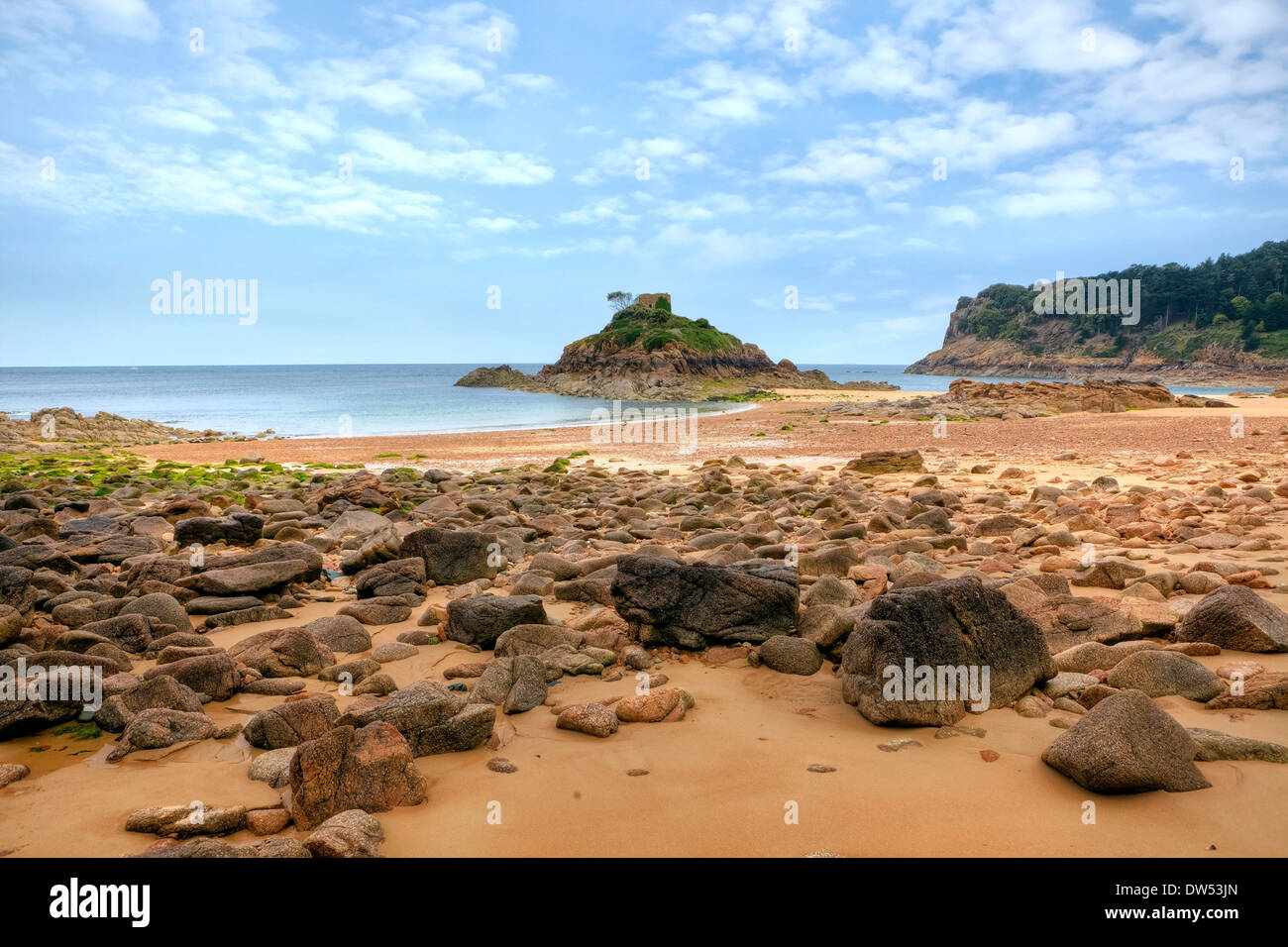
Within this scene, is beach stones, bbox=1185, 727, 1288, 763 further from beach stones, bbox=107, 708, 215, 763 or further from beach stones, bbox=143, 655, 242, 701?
beach stones, bbox=143, 655, 242, 701

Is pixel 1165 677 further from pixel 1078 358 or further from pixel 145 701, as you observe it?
pixel 1078 358

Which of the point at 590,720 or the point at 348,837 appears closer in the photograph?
the point at 348,837

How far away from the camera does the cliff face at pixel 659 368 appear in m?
75.9

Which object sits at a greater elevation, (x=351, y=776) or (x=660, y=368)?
(x=660, y=368)

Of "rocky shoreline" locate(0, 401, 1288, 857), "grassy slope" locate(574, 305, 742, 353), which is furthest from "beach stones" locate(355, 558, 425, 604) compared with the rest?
"grassy slope" locate(574, 305, 742, 353)

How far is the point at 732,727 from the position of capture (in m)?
4.45

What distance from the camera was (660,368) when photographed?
8000cm

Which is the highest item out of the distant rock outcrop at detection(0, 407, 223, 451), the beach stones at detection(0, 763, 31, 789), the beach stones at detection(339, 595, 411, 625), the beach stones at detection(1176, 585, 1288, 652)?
the distant rock outcrop at detection(0, 407, 223, 451)

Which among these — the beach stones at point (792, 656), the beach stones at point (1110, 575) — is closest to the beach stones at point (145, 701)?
the beach stones at point (792, 656)

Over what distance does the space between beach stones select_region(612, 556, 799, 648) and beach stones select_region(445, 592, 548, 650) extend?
685 millimetres

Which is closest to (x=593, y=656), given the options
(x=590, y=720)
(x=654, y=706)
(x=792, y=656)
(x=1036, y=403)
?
(x=654, y=706)

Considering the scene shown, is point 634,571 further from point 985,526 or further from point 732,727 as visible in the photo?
point 985,526

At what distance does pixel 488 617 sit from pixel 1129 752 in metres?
4.24

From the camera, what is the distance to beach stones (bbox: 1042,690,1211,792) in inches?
134
